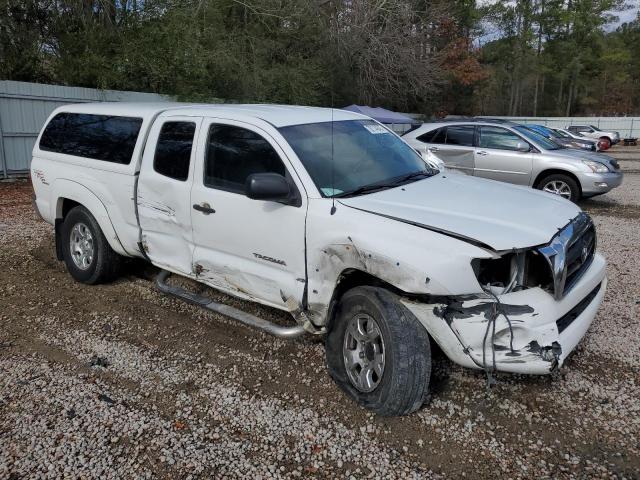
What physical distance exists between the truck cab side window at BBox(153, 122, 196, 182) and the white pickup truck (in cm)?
1

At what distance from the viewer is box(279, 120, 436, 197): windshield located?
3.73m

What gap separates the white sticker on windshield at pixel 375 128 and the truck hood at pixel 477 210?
0.70 m

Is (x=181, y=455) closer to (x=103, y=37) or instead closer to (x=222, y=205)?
(x=222, y=205)

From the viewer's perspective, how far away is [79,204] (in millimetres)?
5551

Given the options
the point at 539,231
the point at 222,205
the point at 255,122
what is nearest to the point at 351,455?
the point at 539,231

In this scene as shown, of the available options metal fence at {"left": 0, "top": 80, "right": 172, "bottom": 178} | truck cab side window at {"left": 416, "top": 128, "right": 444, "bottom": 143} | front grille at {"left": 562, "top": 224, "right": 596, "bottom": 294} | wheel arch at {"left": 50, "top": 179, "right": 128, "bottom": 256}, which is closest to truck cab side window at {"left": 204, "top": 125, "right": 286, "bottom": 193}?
wheel arch at {"left": 50, "top": 179, "right": 128, "bottom": 256}

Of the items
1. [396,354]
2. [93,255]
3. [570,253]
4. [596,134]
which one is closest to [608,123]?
[596,134]

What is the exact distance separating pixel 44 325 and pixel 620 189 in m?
14.0

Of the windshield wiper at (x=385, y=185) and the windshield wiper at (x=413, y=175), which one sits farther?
the windshield wiper at (x=413, y=175)

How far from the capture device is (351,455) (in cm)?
295

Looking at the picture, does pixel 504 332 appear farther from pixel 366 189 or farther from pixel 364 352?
pixel 366 189

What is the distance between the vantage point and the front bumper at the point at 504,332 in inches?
116

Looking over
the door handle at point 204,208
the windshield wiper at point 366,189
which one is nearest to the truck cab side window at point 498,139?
the windshield wiper at point 366,189

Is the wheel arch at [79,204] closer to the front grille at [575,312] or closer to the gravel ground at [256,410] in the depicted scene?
the gravel ground at [256,410]
